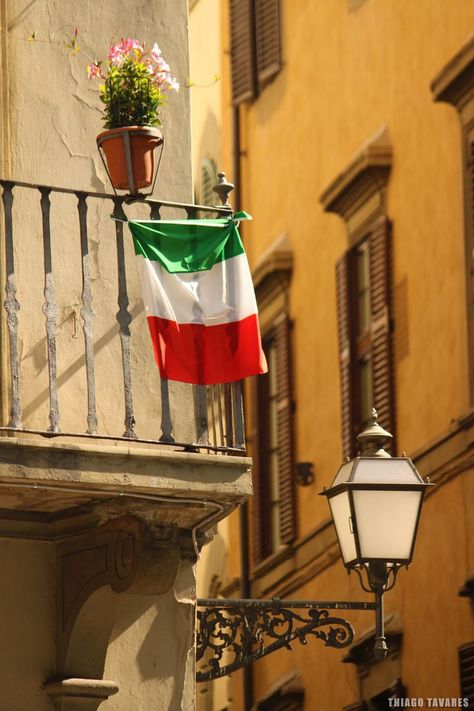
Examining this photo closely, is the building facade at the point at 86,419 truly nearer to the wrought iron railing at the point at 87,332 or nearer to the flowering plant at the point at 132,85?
the wrought iron railing at the point at 87,332

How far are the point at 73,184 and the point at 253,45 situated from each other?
11401mm

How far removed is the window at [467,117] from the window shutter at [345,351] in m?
2.46

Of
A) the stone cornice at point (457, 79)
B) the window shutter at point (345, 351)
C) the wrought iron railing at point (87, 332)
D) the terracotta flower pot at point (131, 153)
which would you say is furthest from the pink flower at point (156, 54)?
the window shutter at point (345, 351)

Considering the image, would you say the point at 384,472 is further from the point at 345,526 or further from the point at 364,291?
the point at 364,291

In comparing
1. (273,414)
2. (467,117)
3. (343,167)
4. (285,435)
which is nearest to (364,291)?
(343,167)

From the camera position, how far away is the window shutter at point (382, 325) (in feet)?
56.5

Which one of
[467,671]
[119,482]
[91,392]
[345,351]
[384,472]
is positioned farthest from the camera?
[345,351]

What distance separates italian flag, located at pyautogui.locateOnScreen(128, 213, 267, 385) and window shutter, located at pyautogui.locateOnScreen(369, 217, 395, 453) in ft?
24.2

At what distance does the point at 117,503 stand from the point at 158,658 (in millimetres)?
1211

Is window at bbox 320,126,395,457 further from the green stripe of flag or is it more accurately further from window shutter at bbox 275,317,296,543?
the green stripe of flag

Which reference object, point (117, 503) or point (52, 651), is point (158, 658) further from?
point (117, 503)

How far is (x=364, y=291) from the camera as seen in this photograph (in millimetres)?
18219

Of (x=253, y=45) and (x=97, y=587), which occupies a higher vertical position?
(x=253, y=45)

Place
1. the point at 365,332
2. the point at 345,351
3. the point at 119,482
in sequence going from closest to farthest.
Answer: the point at 119,482 < the point at 365,332 < the point at 345,351
